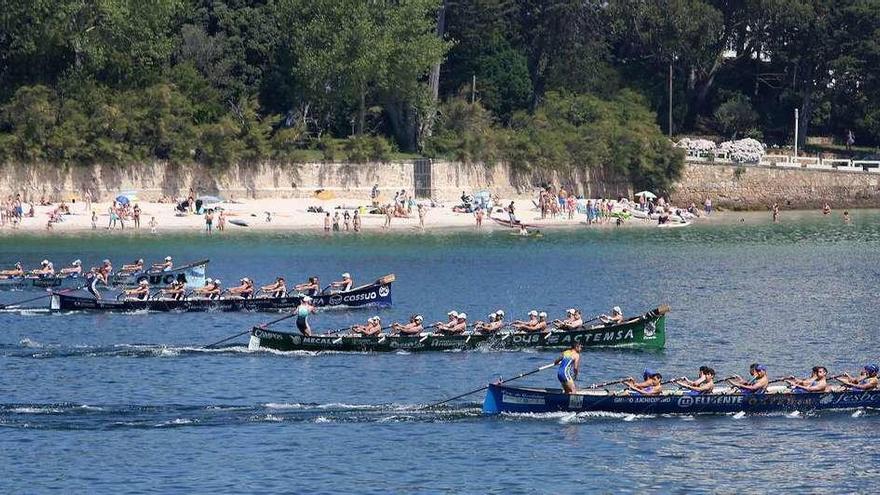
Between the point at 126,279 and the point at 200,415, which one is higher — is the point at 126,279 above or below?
above

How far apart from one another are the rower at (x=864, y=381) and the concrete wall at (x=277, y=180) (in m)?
57.6

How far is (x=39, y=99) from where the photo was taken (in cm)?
9025

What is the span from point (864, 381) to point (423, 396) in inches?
452

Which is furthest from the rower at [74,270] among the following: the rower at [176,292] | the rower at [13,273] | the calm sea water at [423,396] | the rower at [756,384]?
the rower at [756,384]

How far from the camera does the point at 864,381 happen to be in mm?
41688

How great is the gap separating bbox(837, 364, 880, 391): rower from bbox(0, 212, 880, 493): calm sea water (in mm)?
768

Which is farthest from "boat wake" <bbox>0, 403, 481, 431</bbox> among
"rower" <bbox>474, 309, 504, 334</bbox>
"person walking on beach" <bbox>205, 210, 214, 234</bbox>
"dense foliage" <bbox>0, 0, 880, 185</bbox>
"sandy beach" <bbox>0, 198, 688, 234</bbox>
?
"dense foliage" <bbox>0, 0, 880, 185</bbox>

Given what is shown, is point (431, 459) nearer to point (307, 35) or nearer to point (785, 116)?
point (307, 35)

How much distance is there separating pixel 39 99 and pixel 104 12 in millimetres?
5929

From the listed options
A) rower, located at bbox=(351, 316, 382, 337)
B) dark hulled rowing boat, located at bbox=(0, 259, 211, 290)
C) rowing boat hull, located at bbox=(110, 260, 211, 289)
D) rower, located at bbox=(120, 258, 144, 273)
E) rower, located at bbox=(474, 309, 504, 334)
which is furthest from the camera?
rower, located at bbox=(120, 258, 144, 273)

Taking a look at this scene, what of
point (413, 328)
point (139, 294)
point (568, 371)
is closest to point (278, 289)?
point (139, 294)

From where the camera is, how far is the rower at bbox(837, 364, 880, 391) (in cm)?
4144

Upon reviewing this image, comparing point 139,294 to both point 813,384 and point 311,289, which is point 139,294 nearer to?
point 311,289

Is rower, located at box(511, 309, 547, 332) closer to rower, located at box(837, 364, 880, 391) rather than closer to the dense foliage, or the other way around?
rower, located at box(837, 364, 880, 391)
